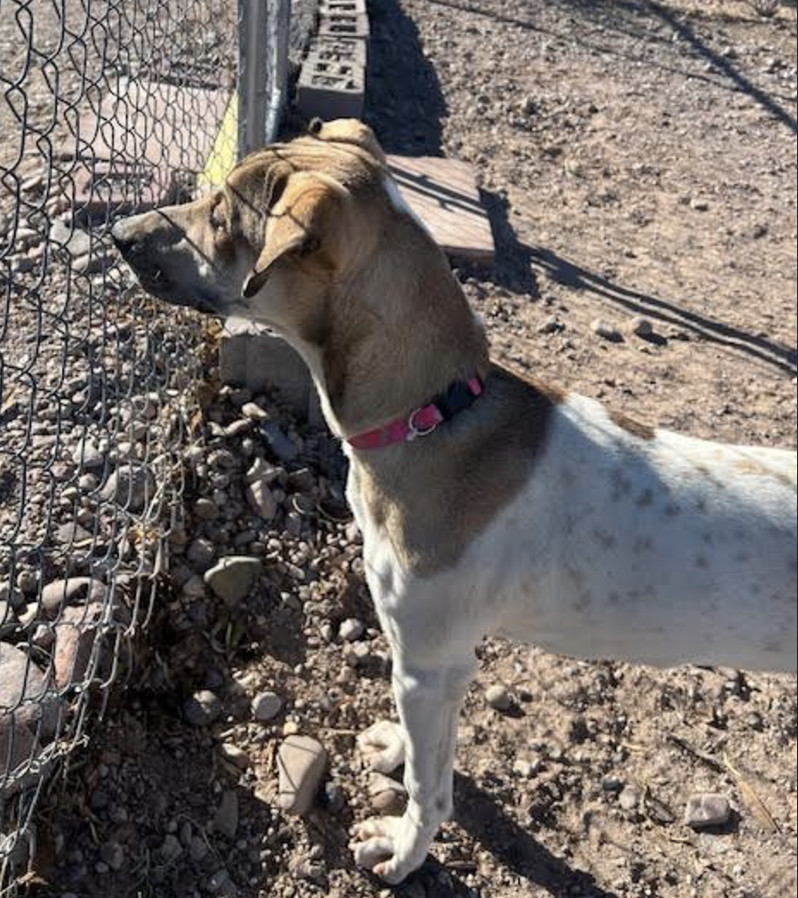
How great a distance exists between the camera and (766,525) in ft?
8.98

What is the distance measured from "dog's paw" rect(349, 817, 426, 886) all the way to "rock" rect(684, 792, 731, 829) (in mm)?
932

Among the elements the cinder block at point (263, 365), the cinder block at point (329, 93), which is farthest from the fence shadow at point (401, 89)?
the cinder block at point (263, 365)

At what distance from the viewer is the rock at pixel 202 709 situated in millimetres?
3449

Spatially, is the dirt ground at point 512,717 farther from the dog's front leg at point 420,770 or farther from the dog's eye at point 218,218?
the dog's eye at point 218,218

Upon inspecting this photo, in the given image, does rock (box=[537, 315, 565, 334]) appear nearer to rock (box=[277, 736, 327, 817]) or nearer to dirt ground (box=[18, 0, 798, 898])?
dirt ground (box=[18, 0, 798, 898])

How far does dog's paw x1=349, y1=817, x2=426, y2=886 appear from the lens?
127 inches

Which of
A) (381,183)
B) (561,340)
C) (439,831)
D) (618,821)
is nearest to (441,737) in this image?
(439,831)

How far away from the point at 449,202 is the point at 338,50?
154cm

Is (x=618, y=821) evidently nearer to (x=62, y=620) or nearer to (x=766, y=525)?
(x=766, y=525)

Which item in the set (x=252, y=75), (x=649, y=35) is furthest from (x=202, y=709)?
(x=649, y=35)

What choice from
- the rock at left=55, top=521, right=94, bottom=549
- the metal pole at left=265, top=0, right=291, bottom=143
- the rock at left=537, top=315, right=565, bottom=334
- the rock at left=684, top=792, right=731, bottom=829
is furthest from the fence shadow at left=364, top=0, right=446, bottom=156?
the rock at left=684, top=792, right=731, bottom=829

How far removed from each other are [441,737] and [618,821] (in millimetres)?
828

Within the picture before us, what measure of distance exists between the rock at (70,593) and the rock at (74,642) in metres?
0.03

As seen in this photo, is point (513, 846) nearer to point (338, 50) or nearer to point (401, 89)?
point (338, 50)
